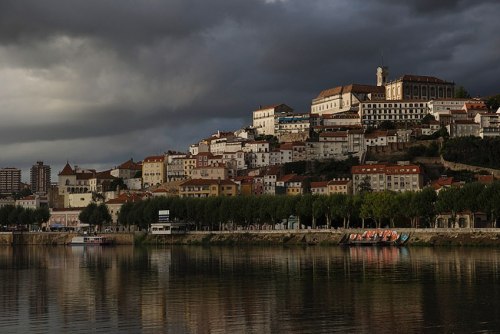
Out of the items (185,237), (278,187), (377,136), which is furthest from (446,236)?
(377,136)

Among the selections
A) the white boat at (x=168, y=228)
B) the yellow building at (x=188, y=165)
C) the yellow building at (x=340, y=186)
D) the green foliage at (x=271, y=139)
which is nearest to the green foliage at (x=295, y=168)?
the green foliage at (x=271, y=139)

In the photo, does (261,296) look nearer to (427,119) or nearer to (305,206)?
(305,206)

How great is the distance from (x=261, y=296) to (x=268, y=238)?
57802 millimetres

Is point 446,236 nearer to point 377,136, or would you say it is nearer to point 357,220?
point 357,220

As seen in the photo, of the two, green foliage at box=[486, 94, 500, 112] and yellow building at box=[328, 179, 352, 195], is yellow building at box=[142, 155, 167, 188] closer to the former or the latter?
yellow building at box=[328, 179, 352, 195]

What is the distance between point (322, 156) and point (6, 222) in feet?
157

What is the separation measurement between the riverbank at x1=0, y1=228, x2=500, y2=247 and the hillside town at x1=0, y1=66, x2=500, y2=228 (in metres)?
13.3

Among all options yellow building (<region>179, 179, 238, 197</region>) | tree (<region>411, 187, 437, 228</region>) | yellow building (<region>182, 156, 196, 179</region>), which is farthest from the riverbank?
yellow building (<region>182, 156, 196, 179</region>)

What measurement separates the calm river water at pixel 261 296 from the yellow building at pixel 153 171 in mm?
89499

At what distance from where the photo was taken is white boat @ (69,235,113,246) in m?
112

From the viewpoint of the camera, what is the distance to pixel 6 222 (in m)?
133

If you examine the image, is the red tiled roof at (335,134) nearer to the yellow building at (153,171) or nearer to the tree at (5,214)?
the yellow building at (153,171)

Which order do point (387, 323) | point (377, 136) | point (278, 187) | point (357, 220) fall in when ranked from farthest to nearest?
point (377, 136) < point (278, 187) < point (357, 220) < point (387, 323)

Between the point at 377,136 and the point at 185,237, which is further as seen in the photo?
the point at 377,136
